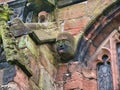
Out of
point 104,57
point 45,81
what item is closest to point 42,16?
point 104,57

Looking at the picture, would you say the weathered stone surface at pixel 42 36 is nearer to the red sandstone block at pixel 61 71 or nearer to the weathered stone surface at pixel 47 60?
the weathered stone surface at pixel 47 60

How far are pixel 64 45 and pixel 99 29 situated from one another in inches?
21.6

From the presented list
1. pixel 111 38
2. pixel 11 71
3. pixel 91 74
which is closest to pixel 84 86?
pixel 91 74

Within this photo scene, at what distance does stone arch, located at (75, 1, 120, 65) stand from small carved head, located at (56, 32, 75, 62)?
0.18 metres

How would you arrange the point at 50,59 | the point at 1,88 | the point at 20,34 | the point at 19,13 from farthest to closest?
the point at 19,13 < the point at 50,59 < the point at 20,34 < the point at 1,88

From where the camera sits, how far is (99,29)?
20.5 ft

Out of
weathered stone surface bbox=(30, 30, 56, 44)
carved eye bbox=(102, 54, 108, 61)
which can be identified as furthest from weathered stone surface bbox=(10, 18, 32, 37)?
carved eye bbox=(102, 54, 108, 61)

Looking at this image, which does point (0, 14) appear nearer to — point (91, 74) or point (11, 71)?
point (11, 71)

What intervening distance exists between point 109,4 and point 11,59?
176 cm

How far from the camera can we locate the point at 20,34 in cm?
568

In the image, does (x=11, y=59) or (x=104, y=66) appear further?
(x=104, y=66)

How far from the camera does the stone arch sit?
244 inches

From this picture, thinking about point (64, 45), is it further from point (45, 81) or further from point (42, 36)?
point (45, 81)

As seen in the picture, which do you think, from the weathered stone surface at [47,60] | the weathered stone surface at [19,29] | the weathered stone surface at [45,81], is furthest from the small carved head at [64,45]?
the weathered stone surface at [19,29]
